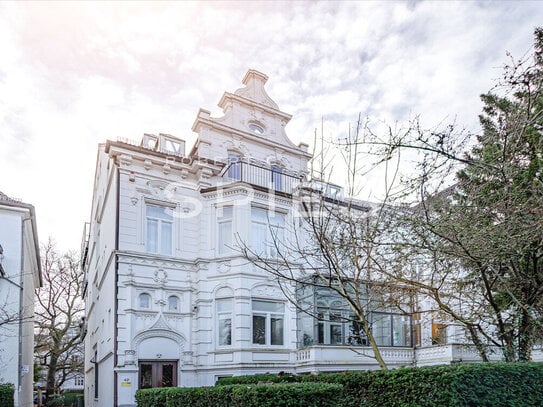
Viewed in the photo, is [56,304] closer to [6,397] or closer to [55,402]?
[55,402]

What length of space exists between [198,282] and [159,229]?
219cm

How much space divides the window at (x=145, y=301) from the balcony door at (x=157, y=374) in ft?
5.47

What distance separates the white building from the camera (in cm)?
1491

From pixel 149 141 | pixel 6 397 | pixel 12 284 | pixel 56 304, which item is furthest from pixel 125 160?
pixel 56 304

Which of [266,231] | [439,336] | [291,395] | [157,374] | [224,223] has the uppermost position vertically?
[224,223]

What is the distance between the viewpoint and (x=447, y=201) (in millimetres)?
8695

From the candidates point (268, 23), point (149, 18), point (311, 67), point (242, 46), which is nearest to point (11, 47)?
point (149, 18)

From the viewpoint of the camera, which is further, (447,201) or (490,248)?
(447,201)

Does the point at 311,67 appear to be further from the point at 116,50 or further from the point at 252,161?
the point at 252,161

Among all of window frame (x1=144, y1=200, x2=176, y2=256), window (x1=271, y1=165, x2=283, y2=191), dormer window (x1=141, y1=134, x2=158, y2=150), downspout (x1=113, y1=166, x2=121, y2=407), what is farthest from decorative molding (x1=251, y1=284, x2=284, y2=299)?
dormer window (x1=141, y1=134, x2=158, y2=150)

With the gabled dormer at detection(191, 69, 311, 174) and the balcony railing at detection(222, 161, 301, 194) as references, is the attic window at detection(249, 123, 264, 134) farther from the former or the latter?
the balcony railing at detection(222, 161, 301, 194)

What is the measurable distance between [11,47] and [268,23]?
6.07m

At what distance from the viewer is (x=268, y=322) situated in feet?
53.3

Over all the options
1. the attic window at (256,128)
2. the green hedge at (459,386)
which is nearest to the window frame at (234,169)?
the attic window at (256,128)
